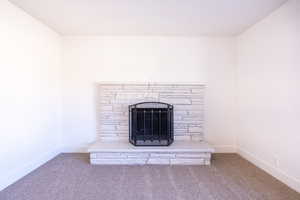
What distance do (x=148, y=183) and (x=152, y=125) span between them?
49.8 inches

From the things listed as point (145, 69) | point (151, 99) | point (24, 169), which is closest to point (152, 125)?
point (151, 99)

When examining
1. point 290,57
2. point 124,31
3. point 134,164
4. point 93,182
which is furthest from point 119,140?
point 290,57

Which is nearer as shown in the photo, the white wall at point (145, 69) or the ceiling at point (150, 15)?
the ceiling at point (150, 15)

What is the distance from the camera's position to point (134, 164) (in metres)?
3.52

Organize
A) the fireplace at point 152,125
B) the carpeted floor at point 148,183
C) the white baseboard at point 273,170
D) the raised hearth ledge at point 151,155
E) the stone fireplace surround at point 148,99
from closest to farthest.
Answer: the carpeted floor at point 148,183 < the white baseboard at point 273,170 < the raised hearth ledge at point 151,155 < the fireplace at point 152,125 < the stone fireplace surround at point 148,99

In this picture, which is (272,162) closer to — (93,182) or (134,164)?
(134,164)

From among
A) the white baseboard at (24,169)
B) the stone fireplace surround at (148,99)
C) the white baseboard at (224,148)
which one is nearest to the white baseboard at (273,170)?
the white baseboard at (224,148)

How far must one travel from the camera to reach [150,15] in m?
3.12

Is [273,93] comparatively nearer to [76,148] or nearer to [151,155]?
[151,155]

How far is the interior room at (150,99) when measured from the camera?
8.73 ft

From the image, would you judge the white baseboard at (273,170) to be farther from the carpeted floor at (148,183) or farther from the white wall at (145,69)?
the white wall at (145,69)

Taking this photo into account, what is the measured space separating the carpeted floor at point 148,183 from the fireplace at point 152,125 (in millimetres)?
585

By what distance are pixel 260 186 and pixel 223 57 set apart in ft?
8.30

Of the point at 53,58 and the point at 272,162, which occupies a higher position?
the point at 53,58
